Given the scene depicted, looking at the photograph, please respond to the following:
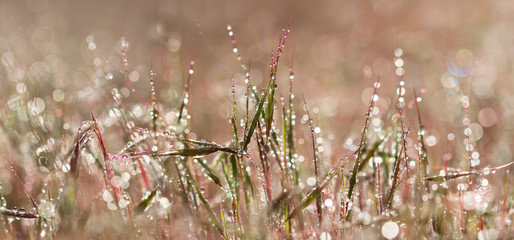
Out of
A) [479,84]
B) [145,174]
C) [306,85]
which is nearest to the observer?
[145,174]

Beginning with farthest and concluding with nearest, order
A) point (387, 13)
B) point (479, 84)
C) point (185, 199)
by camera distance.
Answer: point (387, 13)
point (479, 84)
point (185, 199)

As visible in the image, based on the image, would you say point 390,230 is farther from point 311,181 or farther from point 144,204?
point 144,204

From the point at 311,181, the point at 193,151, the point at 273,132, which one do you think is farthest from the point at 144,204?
the point at 311,181

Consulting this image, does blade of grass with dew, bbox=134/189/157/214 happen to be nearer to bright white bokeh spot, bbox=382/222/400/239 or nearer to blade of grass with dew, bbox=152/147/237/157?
blade of grass with dew, bbox=152/147/237/157

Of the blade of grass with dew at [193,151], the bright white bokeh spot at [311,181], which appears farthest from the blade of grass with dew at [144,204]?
the bright white bokeh spot at [311,181]

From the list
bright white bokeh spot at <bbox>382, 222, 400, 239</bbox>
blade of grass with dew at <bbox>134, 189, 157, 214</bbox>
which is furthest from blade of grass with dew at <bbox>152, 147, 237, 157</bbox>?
bright white bokeh spot at <bbox>382, 222, 400, 239</bbox>

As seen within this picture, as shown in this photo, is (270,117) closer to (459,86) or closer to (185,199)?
(185,199)

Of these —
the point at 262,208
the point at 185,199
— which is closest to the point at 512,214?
the point at 262,208

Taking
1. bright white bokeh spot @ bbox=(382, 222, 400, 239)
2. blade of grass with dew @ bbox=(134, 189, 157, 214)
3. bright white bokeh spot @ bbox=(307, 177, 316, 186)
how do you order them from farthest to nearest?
bright white bokeh spot @ bbox=(307, 177, 316, 186), blade of grass with dew @ bbox=(134, 189, 157, 214), bright white bokeh spot @ bbox=(382, 222, 400, 239)
